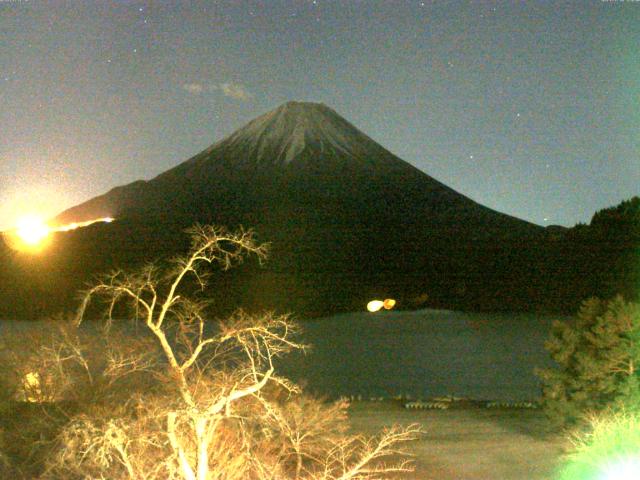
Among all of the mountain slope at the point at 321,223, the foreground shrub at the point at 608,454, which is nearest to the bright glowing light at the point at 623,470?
the foreground shrub at the point at 608,454

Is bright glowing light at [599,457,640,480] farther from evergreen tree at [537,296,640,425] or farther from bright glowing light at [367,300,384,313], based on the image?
bright glowing light at [367,300,384,313]

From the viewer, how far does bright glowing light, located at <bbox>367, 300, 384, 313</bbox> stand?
150ft

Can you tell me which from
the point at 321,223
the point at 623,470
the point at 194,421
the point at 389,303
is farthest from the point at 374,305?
the point at 194,421

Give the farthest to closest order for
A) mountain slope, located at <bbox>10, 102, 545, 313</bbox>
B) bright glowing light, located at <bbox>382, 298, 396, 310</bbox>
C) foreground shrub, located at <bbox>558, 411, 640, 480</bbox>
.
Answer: mountain slope, located at <bbox>10, 102, 545, 313</bbox>
bright glowing light, located at <bbox>382, 298, 396, 310</bbox>
foreground shrub, located at <bbox>558, 411, 640, 480</bbox>

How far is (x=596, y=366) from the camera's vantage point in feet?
39.0

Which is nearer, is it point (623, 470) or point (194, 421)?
point (194, 421)

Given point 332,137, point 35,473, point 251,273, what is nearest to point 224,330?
point 35,473

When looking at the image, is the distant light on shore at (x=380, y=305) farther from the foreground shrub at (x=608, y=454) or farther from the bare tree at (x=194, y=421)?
the bare tree at (x=194, y=421)

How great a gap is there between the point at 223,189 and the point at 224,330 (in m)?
61.0

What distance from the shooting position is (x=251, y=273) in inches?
1954

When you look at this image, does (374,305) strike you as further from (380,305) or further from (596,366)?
(596,366)

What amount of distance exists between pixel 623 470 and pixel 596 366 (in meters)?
3.68

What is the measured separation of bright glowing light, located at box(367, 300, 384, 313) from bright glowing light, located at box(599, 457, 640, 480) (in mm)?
36865

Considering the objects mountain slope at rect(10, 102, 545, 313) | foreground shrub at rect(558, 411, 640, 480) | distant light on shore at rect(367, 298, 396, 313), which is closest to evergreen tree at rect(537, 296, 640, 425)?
foreground shrub at rect(558, 411, 640, 480)
